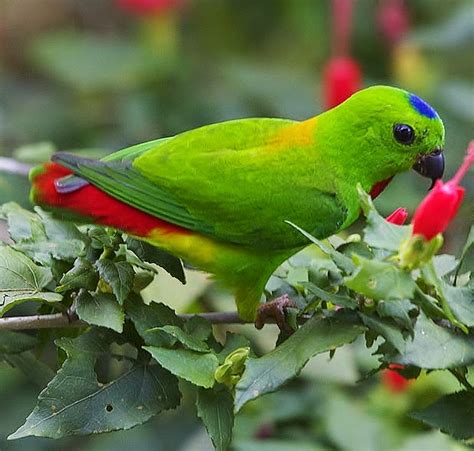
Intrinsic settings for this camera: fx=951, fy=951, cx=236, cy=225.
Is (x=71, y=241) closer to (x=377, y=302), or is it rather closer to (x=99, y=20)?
(x=377, y=302)

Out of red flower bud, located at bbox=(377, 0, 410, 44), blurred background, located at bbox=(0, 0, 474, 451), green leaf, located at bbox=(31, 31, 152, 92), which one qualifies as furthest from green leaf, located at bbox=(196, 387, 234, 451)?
green leaf, located at bbox=(31, 31, 152, 92)

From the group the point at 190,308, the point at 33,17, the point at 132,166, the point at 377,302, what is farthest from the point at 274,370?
the point at 33,17

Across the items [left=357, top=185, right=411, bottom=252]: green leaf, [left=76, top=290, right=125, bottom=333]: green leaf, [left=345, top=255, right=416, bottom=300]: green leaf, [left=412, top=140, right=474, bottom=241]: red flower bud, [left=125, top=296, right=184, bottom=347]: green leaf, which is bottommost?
[left=125, top=296, right=184, bottom=347]: green leaf

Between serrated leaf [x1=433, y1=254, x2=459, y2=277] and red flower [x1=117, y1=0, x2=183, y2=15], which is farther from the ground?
serrated leaf [x1=433, y1=254, x2=459, y2=277]

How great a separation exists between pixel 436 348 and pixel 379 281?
104 mm

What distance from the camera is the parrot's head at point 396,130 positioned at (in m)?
1.19

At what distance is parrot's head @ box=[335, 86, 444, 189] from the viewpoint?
119 cm

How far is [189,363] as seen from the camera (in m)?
0.89

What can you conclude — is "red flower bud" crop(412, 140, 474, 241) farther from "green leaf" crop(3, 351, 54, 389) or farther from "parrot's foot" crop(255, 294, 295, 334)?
"green leaf" crop(3, 351, 54, 389)

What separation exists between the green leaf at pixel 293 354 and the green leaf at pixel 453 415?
0.12 meters

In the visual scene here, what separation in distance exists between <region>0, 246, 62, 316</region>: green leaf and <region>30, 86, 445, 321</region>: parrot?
0.40 ft

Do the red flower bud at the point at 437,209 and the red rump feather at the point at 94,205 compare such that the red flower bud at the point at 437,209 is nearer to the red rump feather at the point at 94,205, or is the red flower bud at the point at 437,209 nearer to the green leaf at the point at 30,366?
the red rump feather at the point at 94,205

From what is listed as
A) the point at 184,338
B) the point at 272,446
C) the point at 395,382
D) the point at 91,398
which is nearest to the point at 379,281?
the point at 184,338

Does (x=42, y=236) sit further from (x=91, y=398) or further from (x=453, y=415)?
(x=453, y=415)
